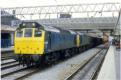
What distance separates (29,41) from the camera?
2034 centimetres

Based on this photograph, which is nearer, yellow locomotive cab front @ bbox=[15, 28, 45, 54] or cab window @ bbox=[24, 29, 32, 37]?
yellow locomotive cab front @ bbox=[15, 28, 45, 54]

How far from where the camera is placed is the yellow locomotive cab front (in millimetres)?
20062

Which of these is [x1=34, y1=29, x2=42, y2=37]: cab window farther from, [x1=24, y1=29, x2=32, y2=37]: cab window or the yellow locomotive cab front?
[x1=24, y1=29, x2=32, y2=37]: cab window

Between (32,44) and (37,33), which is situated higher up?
(37,33)

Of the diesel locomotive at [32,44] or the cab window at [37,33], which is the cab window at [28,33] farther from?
the cab window at [37,33]

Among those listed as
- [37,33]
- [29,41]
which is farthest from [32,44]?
[37,33]

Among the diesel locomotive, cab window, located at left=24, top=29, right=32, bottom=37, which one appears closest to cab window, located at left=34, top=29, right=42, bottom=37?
the diesel locomotive

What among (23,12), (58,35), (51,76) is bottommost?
(51,76)

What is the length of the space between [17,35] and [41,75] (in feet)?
13.7

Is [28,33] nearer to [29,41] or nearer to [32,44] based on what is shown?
[29,41]

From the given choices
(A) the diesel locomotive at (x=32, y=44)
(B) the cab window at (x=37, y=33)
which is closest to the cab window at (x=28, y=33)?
(A) the diesel locomotive at (x=32, y=44)

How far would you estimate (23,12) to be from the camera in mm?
50062

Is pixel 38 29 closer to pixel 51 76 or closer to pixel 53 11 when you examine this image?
pixel 51 76

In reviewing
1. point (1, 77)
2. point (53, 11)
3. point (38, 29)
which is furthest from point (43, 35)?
point (53, 11)
